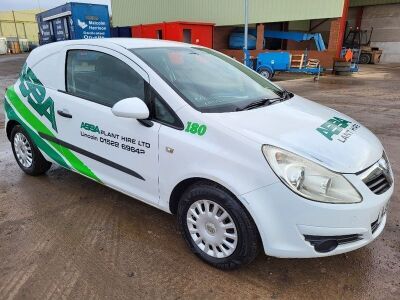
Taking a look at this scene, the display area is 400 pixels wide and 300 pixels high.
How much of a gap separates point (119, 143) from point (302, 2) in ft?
60.6

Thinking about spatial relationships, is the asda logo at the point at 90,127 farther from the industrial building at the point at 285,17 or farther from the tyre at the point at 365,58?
the tyre at the point at 365,58

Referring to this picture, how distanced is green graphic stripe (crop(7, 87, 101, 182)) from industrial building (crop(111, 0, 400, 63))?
15.6 metres

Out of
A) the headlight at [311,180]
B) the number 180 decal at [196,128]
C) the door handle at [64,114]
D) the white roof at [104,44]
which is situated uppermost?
the white roof at [104,44]

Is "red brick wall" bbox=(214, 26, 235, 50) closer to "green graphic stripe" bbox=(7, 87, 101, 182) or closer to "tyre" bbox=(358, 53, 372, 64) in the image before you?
"tyre" bbox=(358, 53, 372, 64)

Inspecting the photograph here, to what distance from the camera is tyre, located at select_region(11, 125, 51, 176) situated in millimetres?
4113

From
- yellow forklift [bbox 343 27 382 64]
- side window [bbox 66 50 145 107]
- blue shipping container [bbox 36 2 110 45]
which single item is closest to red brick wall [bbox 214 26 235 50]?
blue shipping container [bbox 36 2 110 45]

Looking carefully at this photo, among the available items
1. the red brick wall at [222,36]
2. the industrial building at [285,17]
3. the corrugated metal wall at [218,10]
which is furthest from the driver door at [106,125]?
the red brick wall at [222,36]

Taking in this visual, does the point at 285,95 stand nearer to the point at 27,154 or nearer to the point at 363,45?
the point at 27,154

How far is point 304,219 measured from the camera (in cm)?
217

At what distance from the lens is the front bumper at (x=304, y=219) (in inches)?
84.5

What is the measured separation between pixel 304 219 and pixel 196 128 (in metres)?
0.93

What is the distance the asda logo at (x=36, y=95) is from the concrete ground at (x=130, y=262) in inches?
35.3

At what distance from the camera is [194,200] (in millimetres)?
2564

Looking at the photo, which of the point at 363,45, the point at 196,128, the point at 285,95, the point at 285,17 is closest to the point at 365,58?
the point at 363,45
